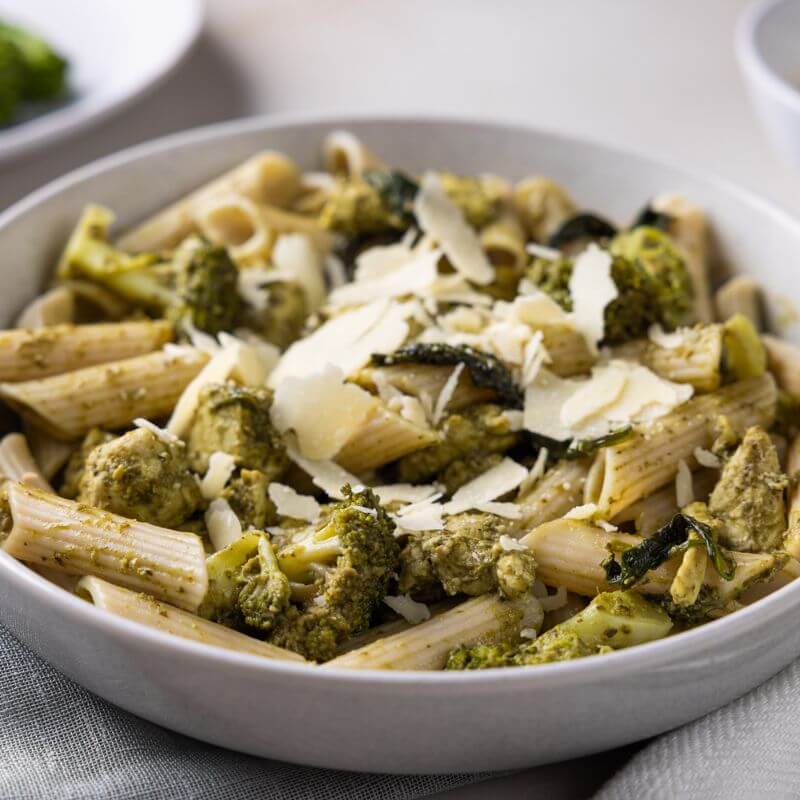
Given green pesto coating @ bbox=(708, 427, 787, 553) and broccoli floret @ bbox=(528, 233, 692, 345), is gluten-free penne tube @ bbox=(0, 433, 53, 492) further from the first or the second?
green pesto coating @ bbox=(708, 427, 787, 553)

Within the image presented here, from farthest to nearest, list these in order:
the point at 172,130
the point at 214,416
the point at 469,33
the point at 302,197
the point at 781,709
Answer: the point at 469,33, the point at 172,130, the point at 302,197, the point at 214,416, the point at 781,709

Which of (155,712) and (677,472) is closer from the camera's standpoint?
(155,712)

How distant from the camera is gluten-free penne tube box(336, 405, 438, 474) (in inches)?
110

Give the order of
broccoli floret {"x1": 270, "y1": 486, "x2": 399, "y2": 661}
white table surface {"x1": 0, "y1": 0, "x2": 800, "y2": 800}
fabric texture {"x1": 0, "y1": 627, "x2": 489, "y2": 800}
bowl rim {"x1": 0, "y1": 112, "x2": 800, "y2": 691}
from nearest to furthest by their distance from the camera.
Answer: bowl rim {"x1": 0, "y1": 112, "x2": 800, "y2": 691} → fabric texture {"x1": 0, "y1": 627, "x2": 489, "y2": 800} → broccoli floret {"x1": 270, "y1": 486, "x2": 399, "y2": 661} → white table surface {"x1": 0, "y1": 0, "x2": 800, "y2": 800}

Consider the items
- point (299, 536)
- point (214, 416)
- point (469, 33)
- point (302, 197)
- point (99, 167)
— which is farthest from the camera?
point (469, 33)

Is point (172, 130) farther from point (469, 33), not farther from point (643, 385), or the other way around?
point (643, 385)

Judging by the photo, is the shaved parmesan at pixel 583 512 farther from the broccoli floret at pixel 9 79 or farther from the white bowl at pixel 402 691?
the broccoli floret at pixel 9 79

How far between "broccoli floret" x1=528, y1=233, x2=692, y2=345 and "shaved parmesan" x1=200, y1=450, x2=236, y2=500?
1068 mm

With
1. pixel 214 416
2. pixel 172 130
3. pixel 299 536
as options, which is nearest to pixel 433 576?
pixel 299 536

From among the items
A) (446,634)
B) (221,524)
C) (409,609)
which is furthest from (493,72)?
(446,634)

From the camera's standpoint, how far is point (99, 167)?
373 cm

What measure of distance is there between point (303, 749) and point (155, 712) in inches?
12.3

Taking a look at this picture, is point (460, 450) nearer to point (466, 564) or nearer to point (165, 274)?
point (466, 564)

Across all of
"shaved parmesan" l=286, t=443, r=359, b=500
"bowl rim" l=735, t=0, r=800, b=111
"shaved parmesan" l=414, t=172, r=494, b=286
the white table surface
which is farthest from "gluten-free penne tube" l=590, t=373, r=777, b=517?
the white table surface
